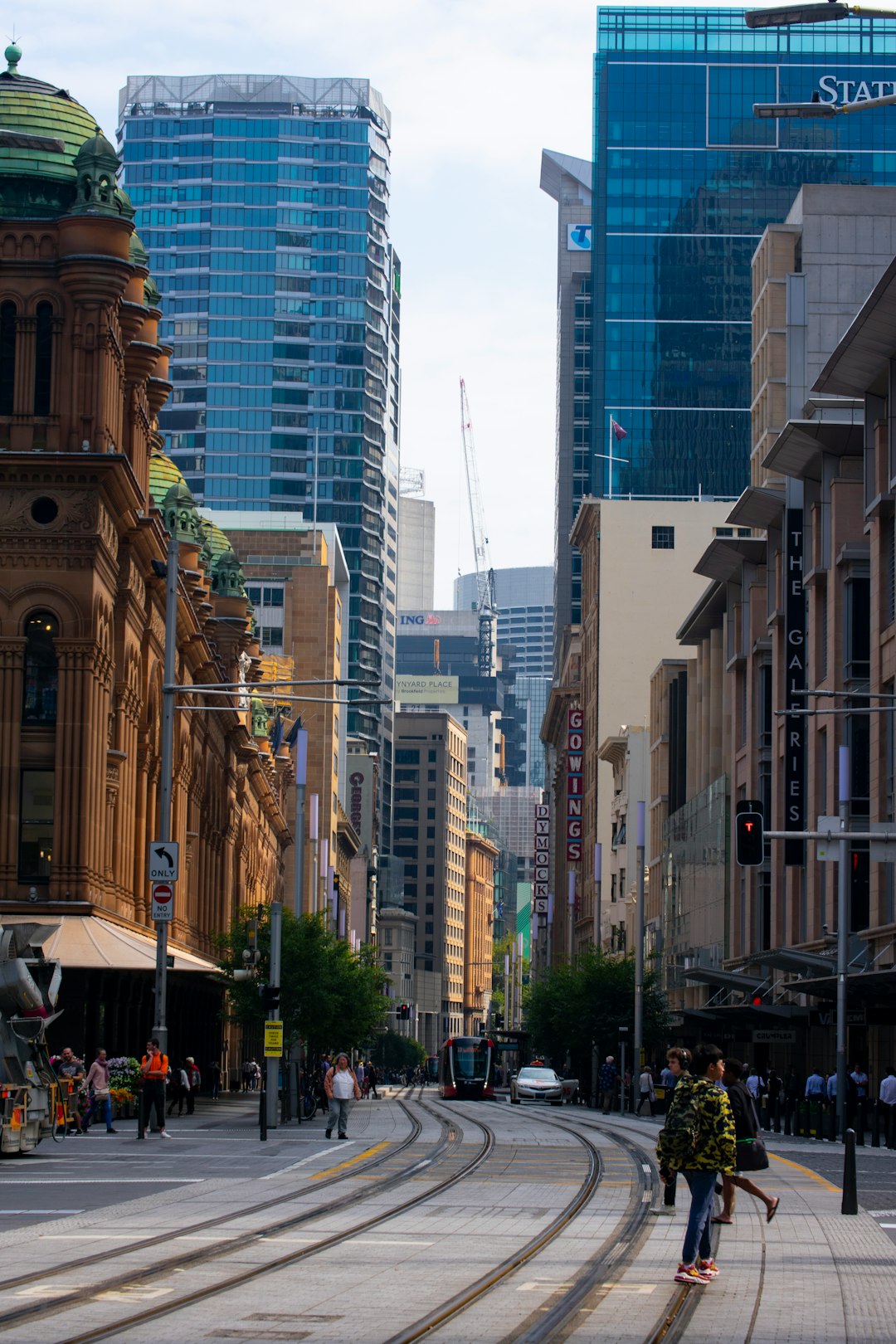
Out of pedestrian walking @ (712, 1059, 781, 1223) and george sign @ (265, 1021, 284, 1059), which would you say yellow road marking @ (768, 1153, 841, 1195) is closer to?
pedestrian walking @ (712, 1059, 781, 1223)

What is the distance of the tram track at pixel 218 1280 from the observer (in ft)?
45.1

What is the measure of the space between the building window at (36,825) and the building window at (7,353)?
962cm

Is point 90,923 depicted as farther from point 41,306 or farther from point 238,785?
point 238,785

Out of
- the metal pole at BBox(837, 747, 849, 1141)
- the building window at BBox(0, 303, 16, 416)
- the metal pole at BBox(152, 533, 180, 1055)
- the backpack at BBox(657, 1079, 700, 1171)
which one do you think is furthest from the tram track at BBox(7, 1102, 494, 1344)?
the building window at BBox(0, 303, 16, 416)

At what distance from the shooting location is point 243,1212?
22672mm

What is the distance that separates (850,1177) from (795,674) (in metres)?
41.9

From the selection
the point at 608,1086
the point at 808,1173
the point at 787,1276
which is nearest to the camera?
the point at 787,1276

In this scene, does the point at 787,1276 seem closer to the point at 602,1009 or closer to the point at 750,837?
the point at 750,837

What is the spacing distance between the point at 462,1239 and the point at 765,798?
2142 inches

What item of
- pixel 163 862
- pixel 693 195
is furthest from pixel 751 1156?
pixel 693 195

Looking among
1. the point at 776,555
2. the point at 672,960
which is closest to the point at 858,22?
the point at 672,960

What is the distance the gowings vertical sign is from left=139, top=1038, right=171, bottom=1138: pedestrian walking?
98.0 ft

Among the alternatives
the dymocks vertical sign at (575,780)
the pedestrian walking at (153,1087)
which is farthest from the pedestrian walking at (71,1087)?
the dymocks vertical sign at (575,780)

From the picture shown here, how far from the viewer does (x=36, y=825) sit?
49.2 meters
